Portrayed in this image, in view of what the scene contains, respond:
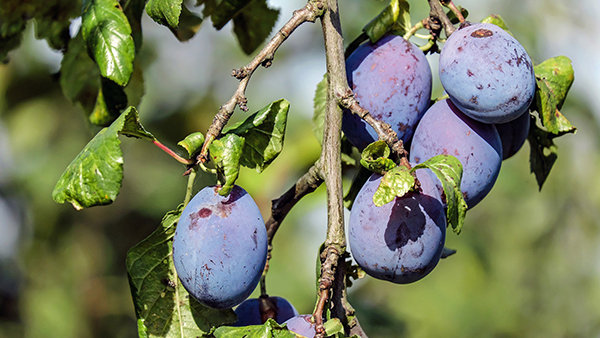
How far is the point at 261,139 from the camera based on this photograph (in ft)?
2.69

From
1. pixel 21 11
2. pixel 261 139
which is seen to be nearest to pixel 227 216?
→ pixel 261 139

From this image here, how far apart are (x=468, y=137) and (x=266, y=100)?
2351mm

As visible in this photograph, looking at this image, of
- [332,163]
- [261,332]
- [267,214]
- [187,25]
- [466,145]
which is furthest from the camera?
[267,214]

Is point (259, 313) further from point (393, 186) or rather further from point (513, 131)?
point (513, 131)

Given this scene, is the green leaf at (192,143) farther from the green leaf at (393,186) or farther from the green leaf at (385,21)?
the green leaf at (385,21)

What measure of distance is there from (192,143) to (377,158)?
0.26 meters

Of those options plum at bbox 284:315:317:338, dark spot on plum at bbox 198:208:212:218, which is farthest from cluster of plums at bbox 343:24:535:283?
dark spot on plum at bbox 198:208:212:218

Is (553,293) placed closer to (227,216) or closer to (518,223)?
(518,223)

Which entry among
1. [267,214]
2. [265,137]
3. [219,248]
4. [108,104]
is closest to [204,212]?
[219,248]

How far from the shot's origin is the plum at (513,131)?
97 cm

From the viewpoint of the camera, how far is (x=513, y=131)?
3.19ft

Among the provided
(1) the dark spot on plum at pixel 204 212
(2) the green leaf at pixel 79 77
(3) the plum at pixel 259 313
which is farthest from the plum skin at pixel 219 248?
(2) the green leaf at pixel 79 77

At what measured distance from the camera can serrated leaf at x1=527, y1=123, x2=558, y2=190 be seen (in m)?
1.04

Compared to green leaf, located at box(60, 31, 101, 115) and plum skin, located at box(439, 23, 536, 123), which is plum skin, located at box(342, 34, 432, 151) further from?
green leaf, located at box(60, 31, 101, 115)
